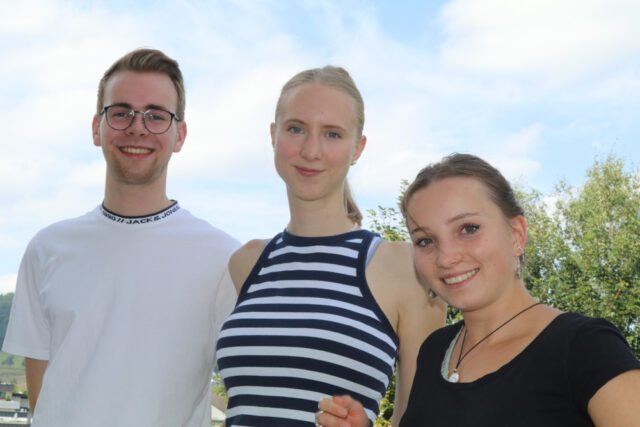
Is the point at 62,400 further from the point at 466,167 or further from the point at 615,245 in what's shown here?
the point at 615,245

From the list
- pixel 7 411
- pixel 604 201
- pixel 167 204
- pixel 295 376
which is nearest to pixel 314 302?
pixel 295 376

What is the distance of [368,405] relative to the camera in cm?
306

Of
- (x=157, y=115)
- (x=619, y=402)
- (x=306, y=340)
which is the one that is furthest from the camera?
(x=157, y=115)

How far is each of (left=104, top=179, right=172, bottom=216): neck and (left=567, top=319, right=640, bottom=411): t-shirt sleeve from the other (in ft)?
7.57

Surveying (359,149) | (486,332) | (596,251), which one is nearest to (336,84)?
(359,149)

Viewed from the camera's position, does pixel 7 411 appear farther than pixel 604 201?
Yes

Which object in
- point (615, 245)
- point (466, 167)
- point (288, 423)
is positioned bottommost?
point (288, 423)

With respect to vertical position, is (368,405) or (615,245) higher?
(615,245)

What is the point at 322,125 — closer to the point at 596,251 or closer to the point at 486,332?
the point at 486,332

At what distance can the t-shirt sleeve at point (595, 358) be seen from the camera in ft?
6.78

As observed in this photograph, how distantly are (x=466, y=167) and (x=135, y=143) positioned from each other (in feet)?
5.85

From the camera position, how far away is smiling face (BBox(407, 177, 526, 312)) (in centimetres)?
257

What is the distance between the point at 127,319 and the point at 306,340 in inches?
38.4

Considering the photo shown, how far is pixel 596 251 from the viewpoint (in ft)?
82.2
